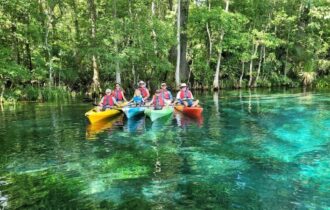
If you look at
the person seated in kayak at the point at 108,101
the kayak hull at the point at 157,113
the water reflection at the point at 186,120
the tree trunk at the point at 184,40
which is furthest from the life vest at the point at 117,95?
the tree trunk at the point at 184,40

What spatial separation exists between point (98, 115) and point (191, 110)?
4.37 m

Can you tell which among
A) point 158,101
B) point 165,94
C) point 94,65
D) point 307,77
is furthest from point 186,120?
point 307,77

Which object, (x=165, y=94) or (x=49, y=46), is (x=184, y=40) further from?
(x=165, y=94)

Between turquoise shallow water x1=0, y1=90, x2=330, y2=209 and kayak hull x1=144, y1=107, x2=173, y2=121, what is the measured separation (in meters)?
0.34

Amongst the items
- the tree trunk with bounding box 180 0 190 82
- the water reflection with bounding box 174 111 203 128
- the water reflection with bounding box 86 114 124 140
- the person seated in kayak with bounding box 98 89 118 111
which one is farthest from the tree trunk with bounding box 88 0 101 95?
the water reflection with bounding box 174 111 203 128

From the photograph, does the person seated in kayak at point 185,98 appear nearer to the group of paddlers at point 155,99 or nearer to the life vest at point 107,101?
the group of paddlers at point 155,99

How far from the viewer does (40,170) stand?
10.3m

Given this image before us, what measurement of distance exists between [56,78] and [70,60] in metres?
1.82

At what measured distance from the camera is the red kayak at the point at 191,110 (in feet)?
63.6

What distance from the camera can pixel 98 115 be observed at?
17812mm

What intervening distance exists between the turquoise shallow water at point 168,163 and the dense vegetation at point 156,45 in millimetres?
11902

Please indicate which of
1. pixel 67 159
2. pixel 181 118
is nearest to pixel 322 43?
pixel 181 118

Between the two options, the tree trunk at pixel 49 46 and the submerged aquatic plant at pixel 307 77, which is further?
the submerged aquatic plant at pixel 307 77

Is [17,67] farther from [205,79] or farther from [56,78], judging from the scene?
[205,79]
